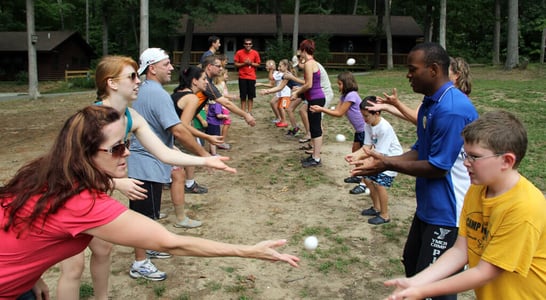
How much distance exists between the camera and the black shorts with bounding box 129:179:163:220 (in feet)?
15.5

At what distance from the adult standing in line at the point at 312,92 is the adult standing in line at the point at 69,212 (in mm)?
6391

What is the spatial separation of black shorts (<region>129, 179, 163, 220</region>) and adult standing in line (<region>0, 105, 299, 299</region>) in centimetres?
240

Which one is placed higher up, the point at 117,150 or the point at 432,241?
the point at 117,150

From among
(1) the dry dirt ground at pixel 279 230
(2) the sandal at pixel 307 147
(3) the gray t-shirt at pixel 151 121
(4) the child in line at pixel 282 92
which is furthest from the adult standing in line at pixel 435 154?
(4) the child in line at pixel 282 92

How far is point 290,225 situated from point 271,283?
1.58 meters

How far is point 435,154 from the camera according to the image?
312 cm

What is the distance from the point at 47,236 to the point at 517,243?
2117 millimetres

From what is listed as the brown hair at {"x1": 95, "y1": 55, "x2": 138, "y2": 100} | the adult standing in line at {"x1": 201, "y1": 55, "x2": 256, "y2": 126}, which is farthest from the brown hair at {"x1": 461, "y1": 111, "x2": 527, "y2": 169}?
the adult standing in line at {"x1": 201, "y1": 55, "x2": 256, "y2": 126}

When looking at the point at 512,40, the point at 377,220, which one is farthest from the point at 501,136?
the point at 512,40

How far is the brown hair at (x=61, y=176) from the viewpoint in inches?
82.7

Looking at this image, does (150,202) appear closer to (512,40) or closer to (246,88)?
(246,88)

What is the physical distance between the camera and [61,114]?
1552 cm

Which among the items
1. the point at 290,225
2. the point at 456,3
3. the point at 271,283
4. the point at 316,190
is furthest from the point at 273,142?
the point at 456,3

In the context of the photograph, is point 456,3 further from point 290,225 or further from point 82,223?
point 82,223
